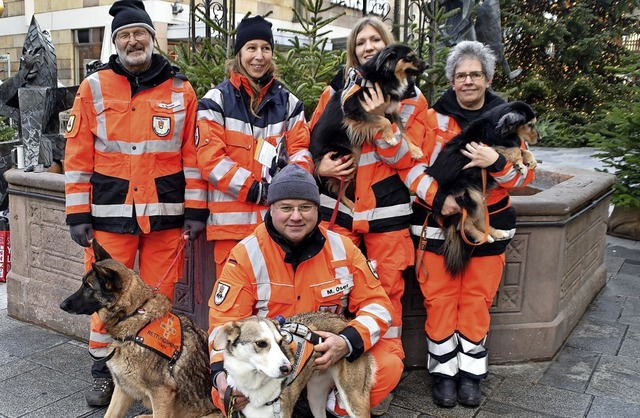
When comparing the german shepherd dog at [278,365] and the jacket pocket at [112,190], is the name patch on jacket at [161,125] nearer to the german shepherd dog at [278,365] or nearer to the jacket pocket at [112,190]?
the jacket pocket at [112,190]

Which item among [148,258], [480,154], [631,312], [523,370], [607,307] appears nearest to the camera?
[480,154]

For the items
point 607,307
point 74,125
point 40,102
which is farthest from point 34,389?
point 607,307

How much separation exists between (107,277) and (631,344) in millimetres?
4016

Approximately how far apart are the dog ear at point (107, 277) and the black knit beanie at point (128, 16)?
138 cm

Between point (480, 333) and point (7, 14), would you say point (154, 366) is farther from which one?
point (7, 14)

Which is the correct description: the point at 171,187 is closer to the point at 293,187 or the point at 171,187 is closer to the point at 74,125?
the point at 74,125

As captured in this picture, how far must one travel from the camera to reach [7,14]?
81.3 feet

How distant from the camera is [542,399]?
149 inches

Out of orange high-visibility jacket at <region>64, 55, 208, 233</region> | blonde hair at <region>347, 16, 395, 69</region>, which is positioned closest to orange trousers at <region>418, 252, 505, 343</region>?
blonde hair at <region>347, 16, 395, 69</region>

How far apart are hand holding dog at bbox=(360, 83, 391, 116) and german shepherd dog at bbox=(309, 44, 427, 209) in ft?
0.06

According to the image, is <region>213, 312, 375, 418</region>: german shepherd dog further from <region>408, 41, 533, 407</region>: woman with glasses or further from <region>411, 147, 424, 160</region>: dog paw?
<region>411, 147, 424, 160</region>: dog paw

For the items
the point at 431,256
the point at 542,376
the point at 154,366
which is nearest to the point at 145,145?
the point at 154,366

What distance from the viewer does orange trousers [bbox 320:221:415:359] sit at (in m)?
3.51

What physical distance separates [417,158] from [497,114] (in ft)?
1.72
